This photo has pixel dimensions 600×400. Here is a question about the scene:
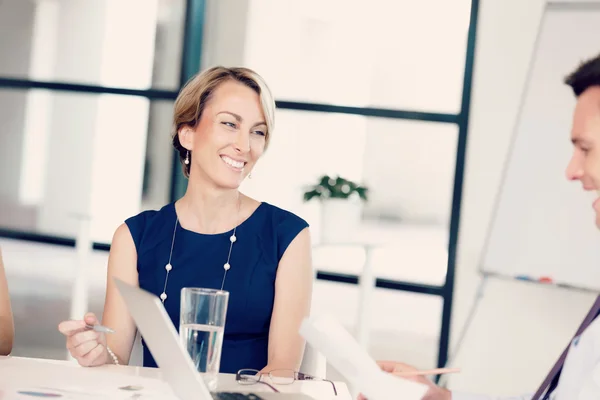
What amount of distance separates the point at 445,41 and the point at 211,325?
318 cm

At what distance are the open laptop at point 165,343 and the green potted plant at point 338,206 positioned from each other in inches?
106

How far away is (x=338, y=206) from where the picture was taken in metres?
4.04

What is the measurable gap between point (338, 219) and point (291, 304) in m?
1.94

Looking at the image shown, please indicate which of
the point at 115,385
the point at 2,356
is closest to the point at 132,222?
the point at 2,356

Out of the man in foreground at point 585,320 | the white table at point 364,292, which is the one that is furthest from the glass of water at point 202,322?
the white table at point 364,292

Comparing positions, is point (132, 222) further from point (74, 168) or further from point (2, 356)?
point (74, 168)

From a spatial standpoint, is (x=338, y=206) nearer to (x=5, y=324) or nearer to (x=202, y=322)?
(x=5, y=324)

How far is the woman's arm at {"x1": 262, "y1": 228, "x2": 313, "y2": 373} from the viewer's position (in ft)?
6.69

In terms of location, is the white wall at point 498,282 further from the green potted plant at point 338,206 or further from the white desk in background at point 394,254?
the green potted plant at point 338,206

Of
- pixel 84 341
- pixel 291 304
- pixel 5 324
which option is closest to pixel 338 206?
pixel 291 304

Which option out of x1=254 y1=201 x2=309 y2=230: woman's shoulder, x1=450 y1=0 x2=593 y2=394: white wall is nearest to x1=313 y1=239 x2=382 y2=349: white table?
x1=450 y1=0 x2=593 y2=394: white wall

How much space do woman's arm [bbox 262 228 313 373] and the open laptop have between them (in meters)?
0.67

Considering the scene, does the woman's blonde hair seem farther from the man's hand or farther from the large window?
the large window

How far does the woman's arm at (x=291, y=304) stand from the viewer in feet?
6.69
